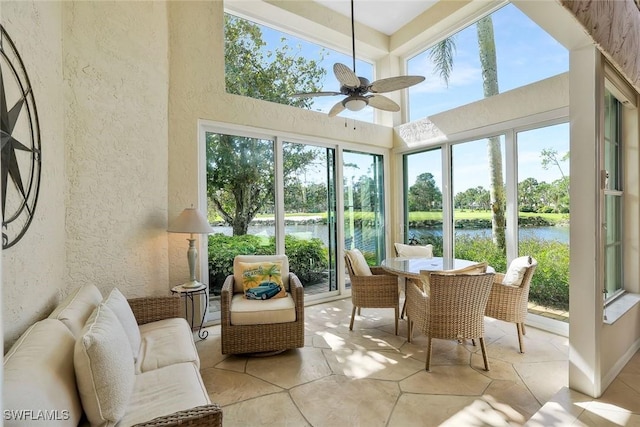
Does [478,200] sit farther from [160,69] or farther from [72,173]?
[72,173]

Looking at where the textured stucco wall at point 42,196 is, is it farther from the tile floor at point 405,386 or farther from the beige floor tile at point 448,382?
the beige floor tile at point 448,382

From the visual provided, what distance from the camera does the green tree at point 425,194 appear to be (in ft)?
15.5

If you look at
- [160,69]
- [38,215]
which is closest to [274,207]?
[160,69]

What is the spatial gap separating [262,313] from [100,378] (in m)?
1.53

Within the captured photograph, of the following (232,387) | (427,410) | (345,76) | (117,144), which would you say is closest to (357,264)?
(427,410)

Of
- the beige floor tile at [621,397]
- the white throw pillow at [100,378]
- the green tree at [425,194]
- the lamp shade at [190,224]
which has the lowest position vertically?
the beige floor tile at [621,397]

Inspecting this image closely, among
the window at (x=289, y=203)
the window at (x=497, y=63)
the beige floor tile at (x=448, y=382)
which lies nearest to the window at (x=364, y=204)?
the window at (x=289, y=203)

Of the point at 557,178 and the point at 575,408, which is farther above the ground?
the point at 557,178

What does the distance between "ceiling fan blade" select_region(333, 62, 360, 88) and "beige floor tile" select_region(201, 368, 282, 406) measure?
99.1 inches

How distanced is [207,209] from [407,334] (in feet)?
8.83

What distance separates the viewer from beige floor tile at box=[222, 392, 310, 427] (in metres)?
1.98

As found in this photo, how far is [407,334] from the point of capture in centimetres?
324

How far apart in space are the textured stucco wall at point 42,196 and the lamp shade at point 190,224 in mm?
883

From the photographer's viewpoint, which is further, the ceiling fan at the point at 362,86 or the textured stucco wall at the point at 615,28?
the ceiling fan at the point at 362,86
